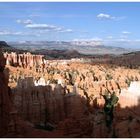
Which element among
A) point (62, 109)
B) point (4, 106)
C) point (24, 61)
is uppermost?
point (24, 61)

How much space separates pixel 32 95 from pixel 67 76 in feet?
120

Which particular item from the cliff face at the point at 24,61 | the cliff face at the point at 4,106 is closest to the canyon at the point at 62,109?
the cliff face at the point at 4,106

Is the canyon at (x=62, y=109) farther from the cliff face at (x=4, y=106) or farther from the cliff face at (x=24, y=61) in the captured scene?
the cliff face at (x=24, y=61)

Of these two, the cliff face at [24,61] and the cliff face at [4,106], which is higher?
the cliff face at [24,61]

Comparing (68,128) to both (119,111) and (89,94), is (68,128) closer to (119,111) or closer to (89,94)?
(119,111)

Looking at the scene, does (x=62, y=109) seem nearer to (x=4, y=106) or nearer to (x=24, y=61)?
(x=4, y=106)

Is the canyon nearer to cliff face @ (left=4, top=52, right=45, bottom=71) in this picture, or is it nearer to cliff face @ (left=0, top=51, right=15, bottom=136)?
cliff face @ (left=0, top=51, right=15, bottom=136)

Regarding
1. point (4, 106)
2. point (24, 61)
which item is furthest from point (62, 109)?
point (24, 61)

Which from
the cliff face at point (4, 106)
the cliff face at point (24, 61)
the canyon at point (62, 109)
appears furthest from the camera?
the cliff face at point (24, 61)

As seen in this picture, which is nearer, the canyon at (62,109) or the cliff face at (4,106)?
the cliff face at (4,106)

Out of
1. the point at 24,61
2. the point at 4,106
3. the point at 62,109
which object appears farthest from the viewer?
the point at 24,61

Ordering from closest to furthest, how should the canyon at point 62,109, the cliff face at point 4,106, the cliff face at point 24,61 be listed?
1. the cliff face at point 4,106
2. the canyon at point 62,109
3. the cliff face at point 24,61

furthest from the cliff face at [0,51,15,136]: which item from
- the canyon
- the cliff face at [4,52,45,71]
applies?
the cliff face at [4,52,45,71]

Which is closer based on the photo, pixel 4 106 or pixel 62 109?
pixel 4 106
